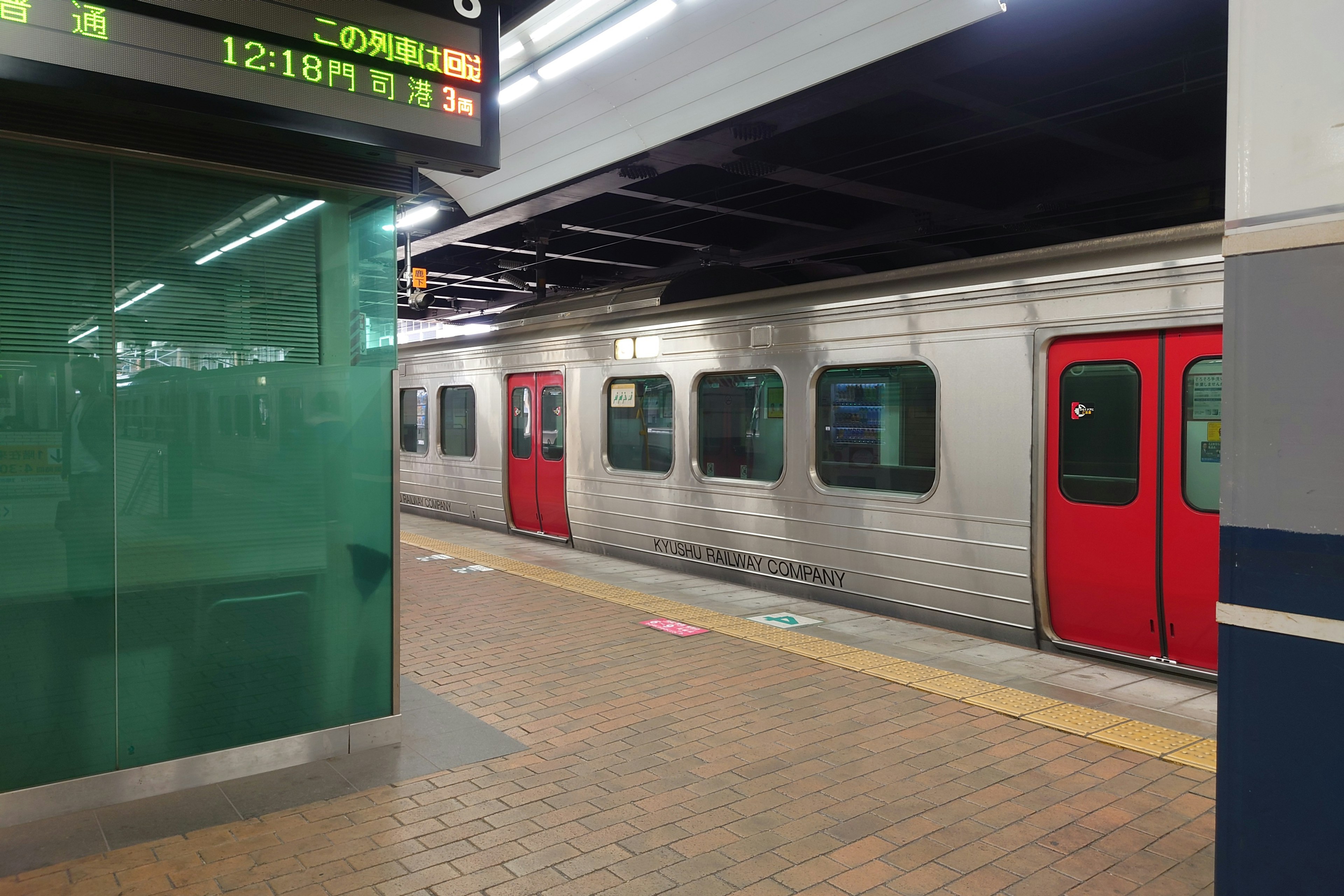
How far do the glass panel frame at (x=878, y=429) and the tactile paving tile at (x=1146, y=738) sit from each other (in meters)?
2.27

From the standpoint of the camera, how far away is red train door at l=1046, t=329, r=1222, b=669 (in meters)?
5.10

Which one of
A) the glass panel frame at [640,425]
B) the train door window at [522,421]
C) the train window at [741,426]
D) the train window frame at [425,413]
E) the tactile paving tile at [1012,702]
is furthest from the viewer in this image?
the train window frame at [425,413]

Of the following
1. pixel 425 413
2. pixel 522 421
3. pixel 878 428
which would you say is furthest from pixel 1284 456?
pixel 425 413

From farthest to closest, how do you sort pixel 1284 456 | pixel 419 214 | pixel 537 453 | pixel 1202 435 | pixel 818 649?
pixel 419 214, pixel 537 453, pixel 818 649, pixel 1202 435, pixel 1284 456

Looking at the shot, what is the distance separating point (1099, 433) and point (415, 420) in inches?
415

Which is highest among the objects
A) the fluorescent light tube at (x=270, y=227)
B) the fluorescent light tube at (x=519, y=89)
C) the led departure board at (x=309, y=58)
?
the fluorescent light tube at (x=519, y=89)

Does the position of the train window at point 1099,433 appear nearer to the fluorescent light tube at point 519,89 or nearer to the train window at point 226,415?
the train window at point 226,415

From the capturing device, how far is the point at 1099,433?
554cm

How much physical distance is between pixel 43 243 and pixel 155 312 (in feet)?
1.46

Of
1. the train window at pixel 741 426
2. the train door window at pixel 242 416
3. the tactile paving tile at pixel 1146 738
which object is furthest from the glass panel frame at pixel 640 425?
the train door window at pixel 242 416

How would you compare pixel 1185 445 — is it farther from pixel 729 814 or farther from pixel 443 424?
pixel 443 424

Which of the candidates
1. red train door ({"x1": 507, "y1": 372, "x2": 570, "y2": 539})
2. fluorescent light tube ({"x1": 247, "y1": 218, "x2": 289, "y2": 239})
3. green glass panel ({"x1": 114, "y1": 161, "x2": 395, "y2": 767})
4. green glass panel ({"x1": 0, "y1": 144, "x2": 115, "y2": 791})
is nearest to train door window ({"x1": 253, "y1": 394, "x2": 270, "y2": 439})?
green glass panel ({"x1": 114, "y1": 161, "x2": 395, "y2": 767})

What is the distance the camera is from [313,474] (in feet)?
13.5

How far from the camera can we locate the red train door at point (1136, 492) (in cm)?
510
